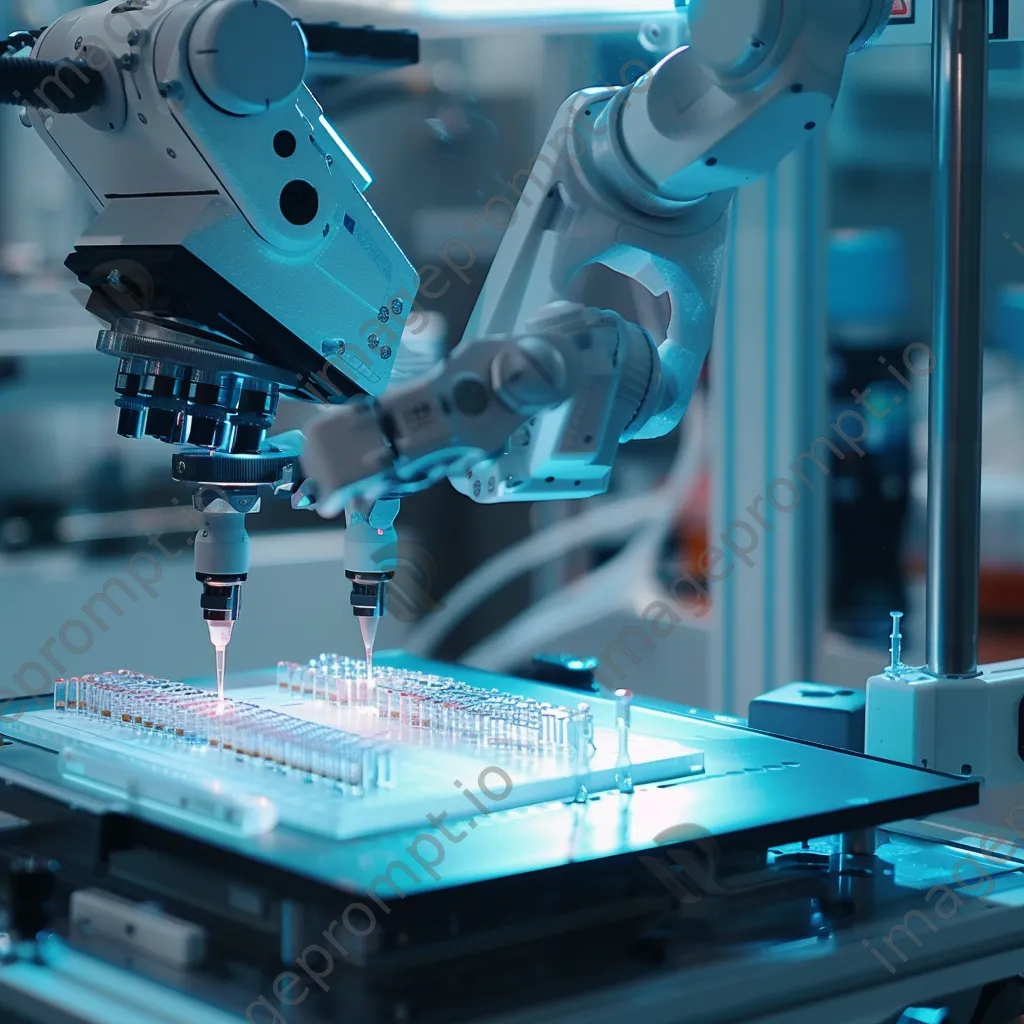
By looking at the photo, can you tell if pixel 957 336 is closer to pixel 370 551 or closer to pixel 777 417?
pixel 370 551

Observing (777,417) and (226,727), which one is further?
(777,417)

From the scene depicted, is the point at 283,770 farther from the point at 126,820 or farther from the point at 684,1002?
the point at 684,1002

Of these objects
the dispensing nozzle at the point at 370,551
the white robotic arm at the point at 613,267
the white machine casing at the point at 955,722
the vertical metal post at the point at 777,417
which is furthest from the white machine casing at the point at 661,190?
the vertical metal post at the point at 777,417

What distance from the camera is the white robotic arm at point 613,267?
1.35 metres

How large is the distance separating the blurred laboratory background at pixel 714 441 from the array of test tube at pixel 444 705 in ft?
3.74

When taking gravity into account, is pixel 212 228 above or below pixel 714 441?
above

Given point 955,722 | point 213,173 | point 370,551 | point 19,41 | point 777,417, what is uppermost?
point 19,41

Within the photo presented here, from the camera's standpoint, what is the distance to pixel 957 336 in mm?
1758

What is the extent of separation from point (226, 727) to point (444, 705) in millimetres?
252

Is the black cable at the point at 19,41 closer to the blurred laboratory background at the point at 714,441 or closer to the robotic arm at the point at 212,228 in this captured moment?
the robotic arm at the point at 212,228

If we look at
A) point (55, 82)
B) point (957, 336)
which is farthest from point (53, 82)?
point (957, 336)

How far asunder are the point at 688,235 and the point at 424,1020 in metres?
0.89

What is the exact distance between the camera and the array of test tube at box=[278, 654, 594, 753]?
1605mm

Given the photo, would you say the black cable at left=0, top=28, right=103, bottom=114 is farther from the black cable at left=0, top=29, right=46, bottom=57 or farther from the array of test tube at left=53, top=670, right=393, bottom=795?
the array of test tube at left=53, top=670, right=393, bottom=795
